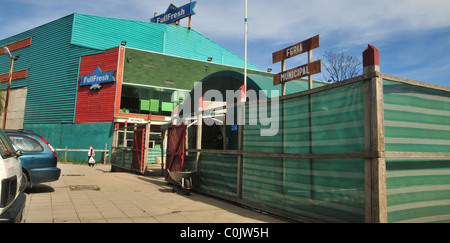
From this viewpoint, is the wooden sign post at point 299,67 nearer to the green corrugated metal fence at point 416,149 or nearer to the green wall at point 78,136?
the green corrugated metal fence at point 416,149

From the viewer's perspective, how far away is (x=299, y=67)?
1152 centimetres

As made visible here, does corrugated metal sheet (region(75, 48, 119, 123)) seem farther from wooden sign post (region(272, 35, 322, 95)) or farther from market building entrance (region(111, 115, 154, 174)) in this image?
wooden sign post (region(272, 35, 322, 95))

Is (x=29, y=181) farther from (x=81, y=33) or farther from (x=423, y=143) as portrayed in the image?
(x=81, y=33)

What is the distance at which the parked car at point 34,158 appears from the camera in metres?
8.09

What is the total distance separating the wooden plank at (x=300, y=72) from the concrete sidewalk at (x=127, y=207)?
5.74m

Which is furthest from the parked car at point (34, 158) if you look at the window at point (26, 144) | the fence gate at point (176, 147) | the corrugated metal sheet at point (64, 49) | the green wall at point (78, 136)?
the corrugated metal sheet at point (64, 49)

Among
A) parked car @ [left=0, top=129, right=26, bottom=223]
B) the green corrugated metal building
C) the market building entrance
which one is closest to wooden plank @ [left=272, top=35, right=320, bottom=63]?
the market building entrance

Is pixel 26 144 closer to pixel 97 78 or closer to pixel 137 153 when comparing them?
pixel 137 153

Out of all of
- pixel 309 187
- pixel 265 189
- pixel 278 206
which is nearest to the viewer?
pixel 309 187

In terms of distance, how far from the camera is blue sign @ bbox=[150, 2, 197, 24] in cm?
3762

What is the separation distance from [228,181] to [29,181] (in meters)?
5.30

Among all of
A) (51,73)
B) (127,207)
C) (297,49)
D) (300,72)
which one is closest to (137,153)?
(127,207)

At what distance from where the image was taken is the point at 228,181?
8117 millimetres

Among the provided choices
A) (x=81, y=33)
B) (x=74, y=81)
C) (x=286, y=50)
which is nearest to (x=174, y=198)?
(x=286, y=50)
